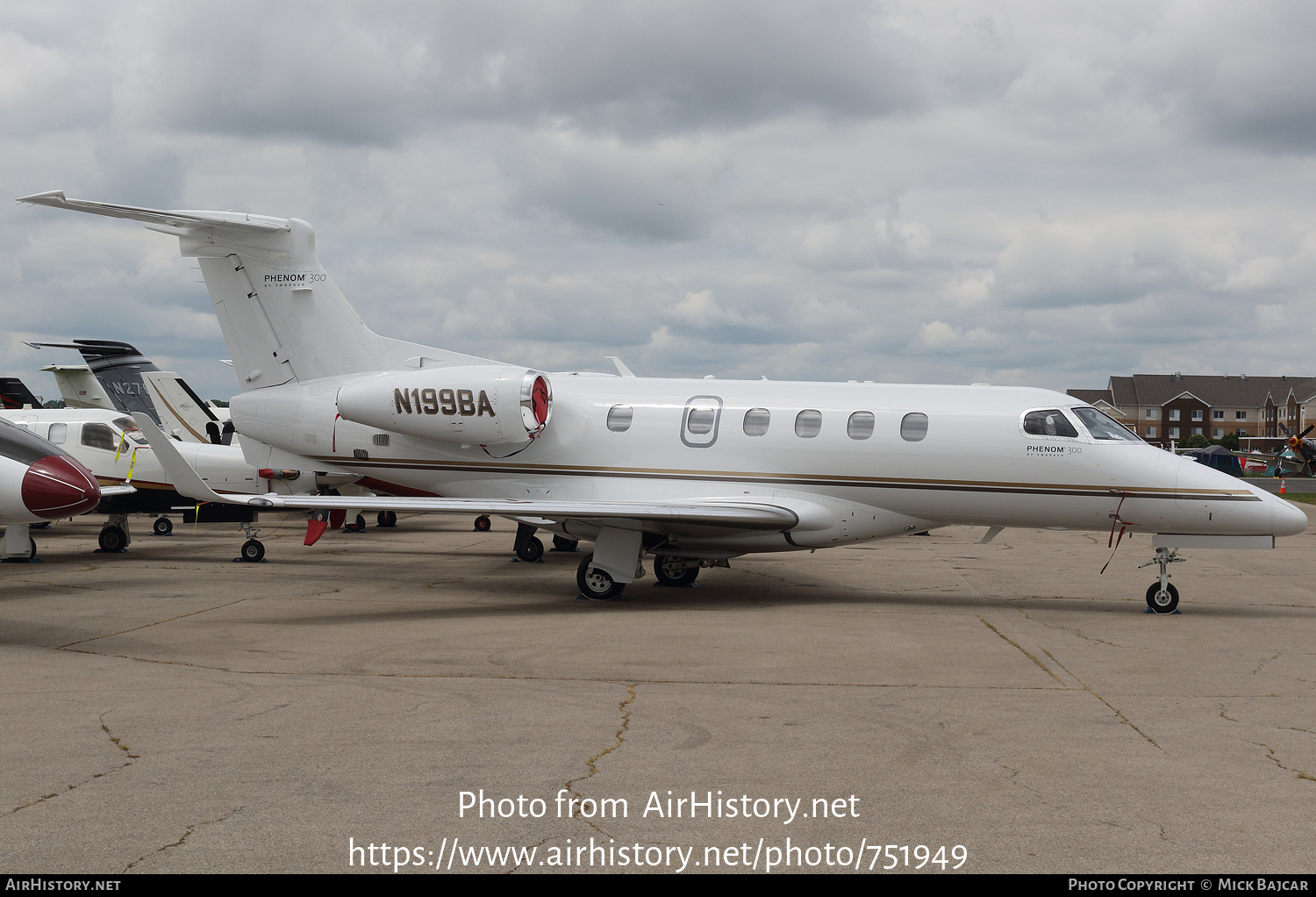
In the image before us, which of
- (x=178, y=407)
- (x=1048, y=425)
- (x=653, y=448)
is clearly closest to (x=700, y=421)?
(x=653, y=448)

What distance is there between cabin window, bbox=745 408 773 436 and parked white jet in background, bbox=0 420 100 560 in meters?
8.14

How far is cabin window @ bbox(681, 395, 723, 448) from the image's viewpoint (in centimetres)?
1402

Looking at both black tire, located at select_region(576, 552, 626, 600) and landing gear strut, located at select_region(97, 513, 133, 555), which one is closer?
black tire, located at select_region(576, 552, 626, 600)

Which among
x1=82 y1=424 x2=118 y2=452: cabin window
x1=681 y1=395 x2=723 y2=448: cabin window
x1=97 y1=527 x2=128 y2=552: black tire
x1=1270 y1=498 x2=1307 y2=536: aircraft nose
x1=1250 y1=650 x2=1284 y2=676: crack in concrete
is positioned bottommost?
x1=97 y1=527 x2=128 y2=552: black tire

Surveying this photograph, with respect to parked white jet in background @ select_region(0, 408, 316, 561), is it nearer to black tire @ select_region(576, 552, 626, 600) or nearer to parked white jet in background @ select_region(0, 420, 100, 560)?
parked white jet in background @ select_region(0, 420, 100, 560)

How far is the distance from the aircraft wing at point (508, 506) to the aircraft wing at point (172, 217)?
2910 millimetres

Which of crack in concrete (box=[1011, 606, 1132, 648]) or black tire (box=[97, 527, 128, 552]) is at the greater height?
crack in concrete (box=[1011, 606, 1132, 648])

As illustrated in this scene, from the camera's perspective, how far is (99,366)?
31.3 metres

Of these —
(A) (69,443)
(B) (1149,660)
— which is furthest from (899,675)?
(A) (69,443)

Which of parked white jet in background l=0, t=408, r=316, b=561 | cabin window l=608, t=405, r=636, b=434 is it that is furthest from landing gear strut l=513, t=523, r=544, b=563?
cabin window l=608, t=405, r=636, b=434

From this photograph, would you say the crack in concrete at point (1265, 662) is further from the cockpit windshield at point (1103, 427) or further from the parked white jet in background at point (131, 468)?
the parked white jet in background at point (131, 468)

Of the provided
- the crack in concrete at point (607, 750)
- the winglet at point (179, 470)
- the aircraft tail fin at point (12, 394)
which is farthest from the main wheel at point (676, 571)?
the aircraft tail fin at point (12, 394)

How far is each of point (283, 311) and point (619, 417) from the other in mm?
5447

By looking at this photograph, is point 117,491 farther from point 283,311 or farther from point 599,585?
point 599,585
